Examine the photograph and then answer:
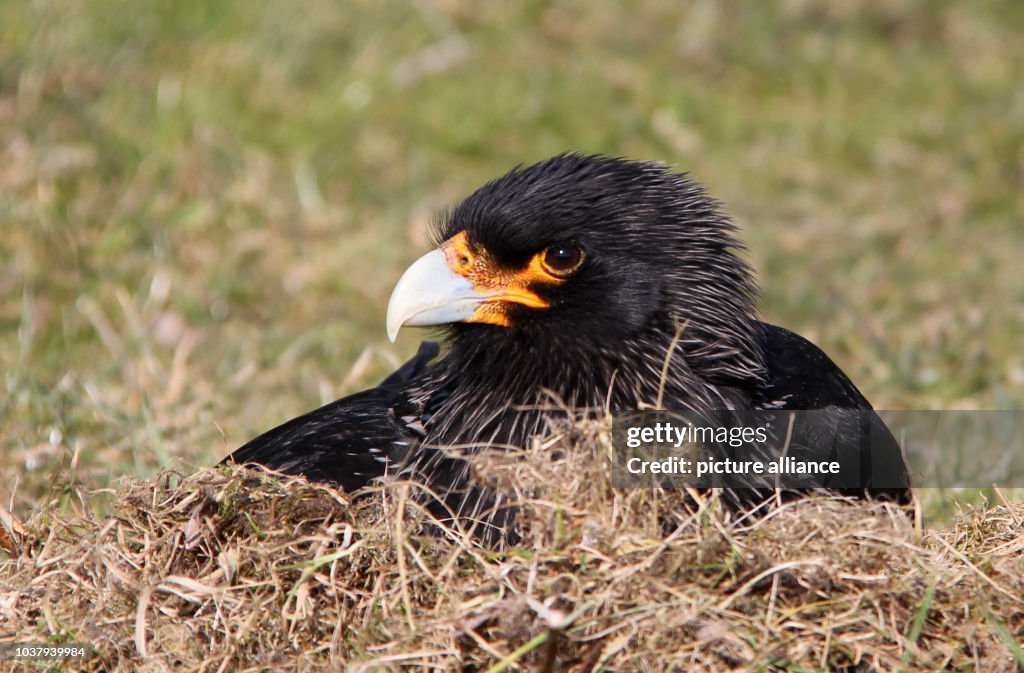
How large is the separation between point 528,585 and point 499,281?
3.14 feet

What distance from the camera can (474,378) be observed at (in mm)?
3557

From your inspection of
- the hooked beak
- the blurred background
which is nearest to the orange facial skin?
the hooked beak

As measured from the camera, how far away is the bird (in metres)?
3.42

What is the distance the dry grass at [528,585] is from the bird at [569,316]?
0.33m

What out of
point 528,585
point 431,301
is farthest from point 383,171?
point 528,585

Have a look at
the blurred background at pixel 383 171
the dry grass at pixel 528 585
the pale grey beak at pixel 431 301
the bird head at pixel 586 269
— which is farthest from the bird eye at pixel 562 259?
the blurred background at pixel 383 171

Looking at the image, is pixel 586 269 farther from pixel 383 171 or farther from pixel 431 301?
pixel 383 171

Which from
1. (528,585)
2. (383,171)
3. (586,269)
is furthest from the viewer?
(383,171)

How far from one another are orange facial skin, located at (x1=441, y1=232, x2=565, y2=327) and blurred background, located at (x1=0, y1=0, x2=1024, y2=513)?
1.42 meters

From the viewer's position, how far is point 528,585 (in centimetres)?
281

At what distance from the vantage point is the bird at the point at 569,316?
342cm

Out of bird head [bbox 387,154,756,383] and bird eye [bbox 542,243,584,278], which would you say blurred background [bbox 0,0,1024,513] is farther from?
bird eye [bbox 542,243,584,278]

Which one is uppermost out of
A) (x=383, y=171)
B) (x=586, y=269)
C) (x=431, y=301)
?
(x=586, y=269)

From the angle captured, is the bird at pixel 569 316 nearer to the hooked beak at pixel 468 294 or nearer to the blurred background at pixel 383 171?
the hooked beak at pixel 468 294
